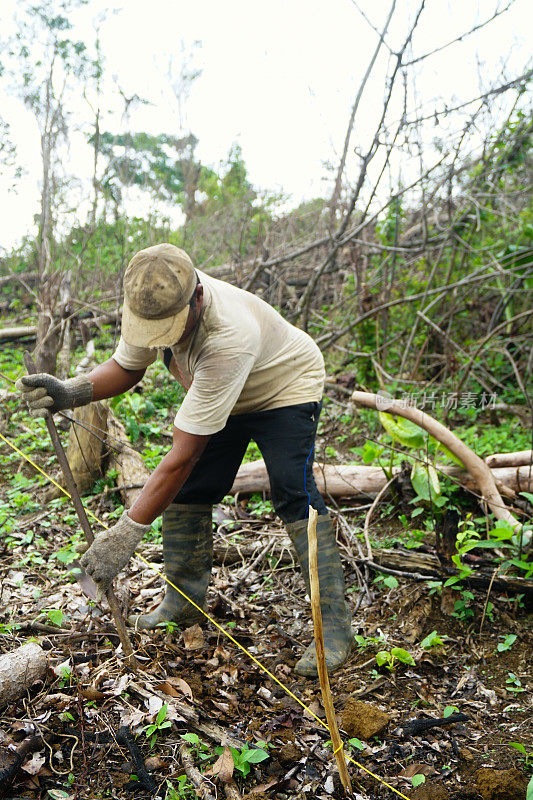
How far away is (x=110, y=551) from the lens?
7.65 ft

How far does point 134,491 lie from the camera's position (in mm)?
4184

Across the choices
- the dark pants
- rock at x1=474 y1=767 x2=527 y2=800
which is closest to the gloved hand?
the dark pants

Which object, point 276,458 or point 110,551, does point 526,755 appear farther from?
point 110,551

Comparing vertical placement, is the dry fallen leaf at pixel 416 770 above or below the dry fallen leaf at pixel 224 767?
below

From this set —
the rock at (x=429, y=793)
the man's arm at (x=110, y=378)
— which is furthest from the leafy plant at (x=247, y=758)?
the man's arm at (x=110, y=378)

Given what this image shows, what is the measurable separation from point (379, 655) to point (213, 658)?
30.2 inches

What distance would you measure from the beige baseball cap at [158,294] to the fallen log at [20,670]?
1256 mm

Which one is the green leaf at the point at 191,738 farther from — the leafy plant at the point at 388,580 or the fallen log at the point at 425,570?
the fallen log at the point at 425,570

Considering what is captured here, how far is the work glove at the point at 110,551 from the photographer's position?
2326 mm

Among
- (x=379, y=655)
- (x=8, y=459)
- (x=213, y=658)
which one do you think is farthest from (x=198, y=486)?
(x=8, y=459)

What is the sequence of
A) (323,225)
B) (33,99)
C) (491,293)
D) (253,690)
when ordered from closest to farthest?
(253,690) < (491,293) < (323,225) < (33,99)

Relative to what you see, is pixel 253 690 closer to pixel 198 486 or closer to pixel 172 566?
pixel 172 566

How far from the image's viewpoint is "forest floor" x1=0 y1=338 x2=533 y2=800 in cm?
206

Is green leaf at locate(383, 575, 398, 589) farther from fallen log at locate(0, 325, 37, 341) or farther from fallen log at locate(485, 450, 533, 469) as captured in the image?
fallen log at locate(0, 325, 37, 341)
